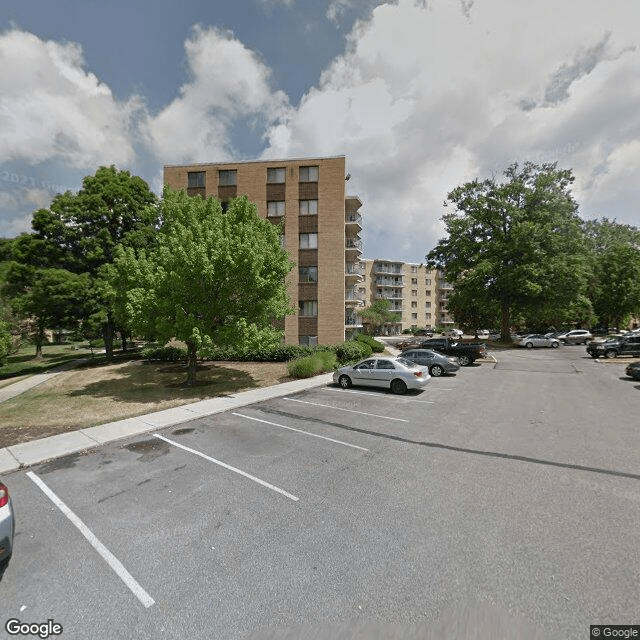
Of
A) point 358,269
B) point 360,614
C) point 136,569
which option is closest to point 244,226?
point 136,569

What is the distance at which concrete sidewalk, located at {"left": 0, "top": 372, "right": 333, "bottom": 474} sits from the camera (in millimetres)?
7091

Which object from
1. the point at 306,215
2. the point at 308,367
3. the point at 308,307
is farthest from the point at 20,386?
the point at 306,215

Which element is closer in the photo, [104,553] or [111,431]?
[104,553]

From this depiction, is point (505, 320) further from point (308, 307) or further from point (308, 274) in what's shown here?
point (308, 274)

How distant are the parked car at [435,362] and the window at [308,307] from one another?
9.68m

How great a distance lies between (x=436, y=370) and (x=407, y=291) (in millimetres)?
62985

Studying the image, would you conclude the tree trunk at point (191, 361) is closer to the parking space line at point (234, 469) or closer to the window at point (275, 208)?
the parking space line at point (234, 469)

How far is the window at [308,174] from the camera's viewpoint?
25797 mm

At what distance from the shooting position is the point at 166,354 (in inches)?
933

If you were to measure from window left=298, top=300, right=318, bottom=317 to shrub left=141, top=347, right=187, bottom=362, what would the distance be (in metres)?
9.46

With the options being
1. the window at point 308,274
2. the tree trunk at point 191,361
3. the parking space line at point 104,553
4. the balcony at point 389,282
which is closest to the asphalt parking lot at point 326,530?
the parking space line at point 104,553

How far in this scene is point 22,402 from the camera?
12.9m

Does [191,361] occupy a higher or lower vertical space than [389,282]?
lower

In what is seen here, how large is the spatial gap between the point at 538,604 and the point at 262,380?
14305 millimetres
